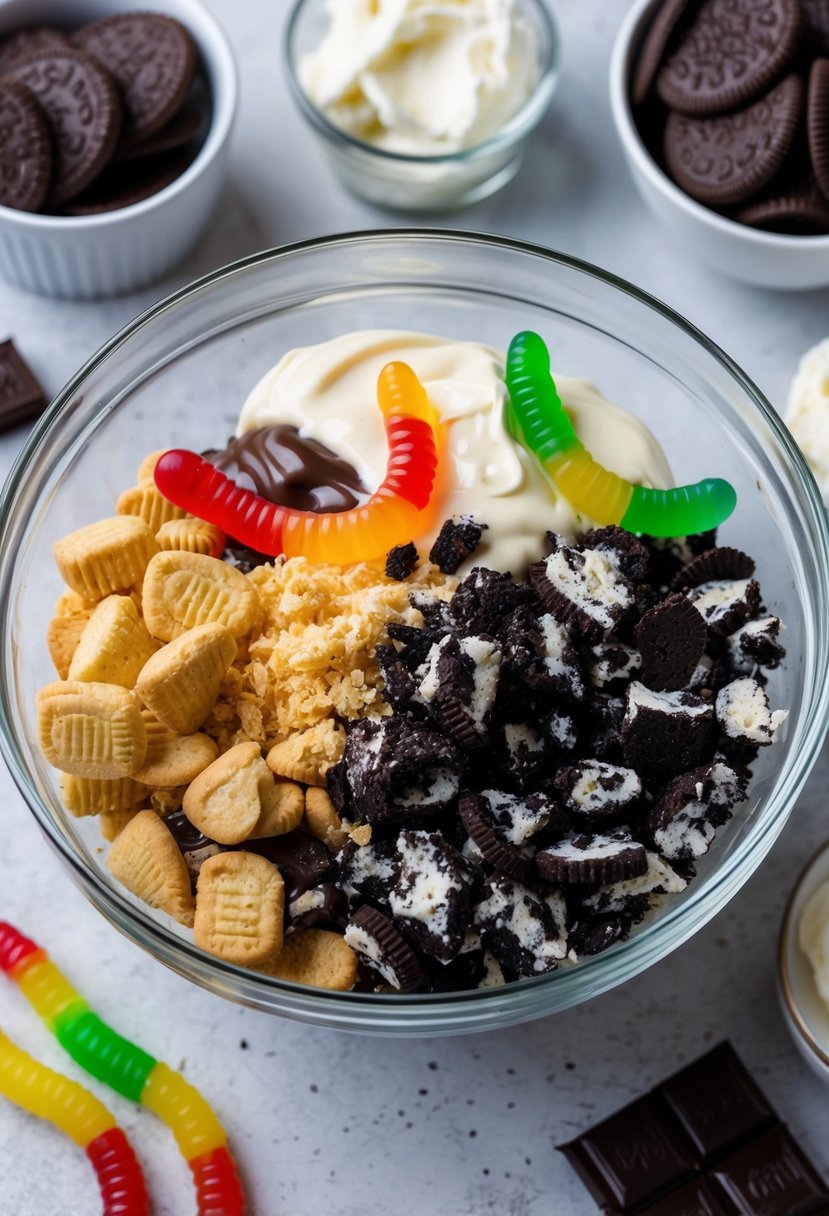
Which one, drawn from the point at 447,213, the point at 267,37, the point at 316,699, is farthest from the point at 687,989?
the point at 267,37

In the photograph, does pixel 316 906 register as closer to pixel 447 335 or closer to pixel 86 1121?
pixel 86 1121

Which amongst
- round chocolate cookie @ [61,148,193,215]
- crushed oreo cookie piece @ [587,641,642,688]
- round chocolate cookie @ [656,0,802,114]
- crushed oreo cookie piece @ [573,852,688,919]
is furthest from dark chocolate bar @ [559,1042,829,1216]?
round chocolate cookie @ [61,148,193,215]

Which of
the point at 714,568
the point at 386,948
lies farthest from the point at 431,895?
the point at 714,568

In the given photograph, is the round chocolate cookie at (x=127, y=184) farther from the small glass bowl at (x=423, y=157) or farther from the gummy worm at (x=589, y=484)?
the gummy worm at (x=589, y=484)

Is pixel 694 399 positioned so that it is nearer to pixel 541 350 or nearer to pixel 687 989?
pixel 541 350

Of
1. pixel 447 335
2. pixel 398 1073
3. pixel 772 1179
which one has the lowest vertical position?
pixel 772 1179

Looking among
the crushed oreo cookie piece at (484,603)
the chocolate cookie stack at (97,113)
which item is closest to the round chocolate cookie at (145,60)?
the chocolate cookie stack at (97,113)

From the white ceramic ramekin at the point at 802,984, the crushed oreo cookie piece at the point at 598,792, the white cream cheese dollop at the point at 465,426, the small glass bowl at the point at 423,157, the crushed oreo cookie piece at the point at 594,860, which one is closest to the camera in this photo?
the crushed oreo cookie piece at the point at 594,860
